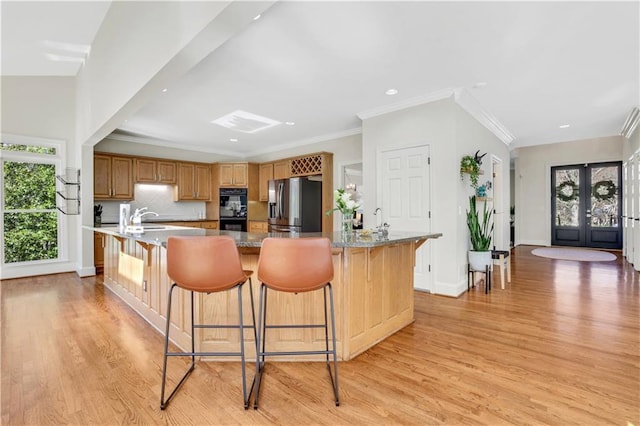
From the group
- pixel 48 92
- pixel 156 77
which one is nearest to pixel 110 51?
pixel 156 77

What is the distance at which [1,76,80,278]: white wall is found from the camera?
4.76 m

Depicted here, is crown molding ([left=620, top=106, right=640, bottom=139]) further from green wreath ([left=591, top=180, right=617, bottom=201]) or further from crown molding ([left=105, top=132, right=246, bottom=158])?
crown molding ([left=105, top=132, right=246, bottom=158])

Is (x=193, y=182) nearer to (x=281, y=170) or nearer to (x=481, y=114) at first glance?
(x=281, y=170)

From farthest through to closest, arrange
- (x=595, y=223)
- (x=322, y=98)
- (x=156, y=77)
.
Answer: (x=595, y=223)
(x=322, y=98)
(x=156, y=77)

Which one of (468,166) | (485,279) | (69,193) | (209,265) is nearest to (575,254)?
(485,279)

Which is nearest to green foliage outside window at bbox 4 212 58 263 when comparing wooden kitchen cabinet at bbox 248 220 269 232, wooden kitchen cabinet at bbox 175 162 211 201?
wooden kitchen cabinet at bbox 175 162 211 201

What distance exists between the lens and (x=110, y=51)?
3.67 meters

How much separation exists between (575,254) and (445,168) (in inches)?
207

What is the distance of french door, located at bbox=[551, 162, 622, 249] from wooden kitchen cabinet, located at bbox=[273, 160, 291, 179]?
7000 millimetres

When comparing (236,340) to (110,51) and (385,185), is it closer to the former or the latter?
(385,185)

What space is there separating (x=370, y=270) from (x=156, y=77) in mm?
2434

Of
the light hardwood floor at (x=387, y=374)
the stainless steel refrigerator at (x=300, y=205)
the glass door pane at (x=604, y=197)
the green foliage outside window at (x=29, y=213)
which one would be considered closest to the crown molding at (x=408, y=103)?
the stainless steel refrigerator at (x=300, y=205)

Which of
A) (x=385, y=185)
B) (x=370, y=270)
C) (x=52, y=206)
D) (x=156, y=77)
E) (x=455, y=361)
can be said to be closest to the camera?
(x=455, y=361)

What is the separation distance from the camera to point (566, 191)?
26.0 feet
